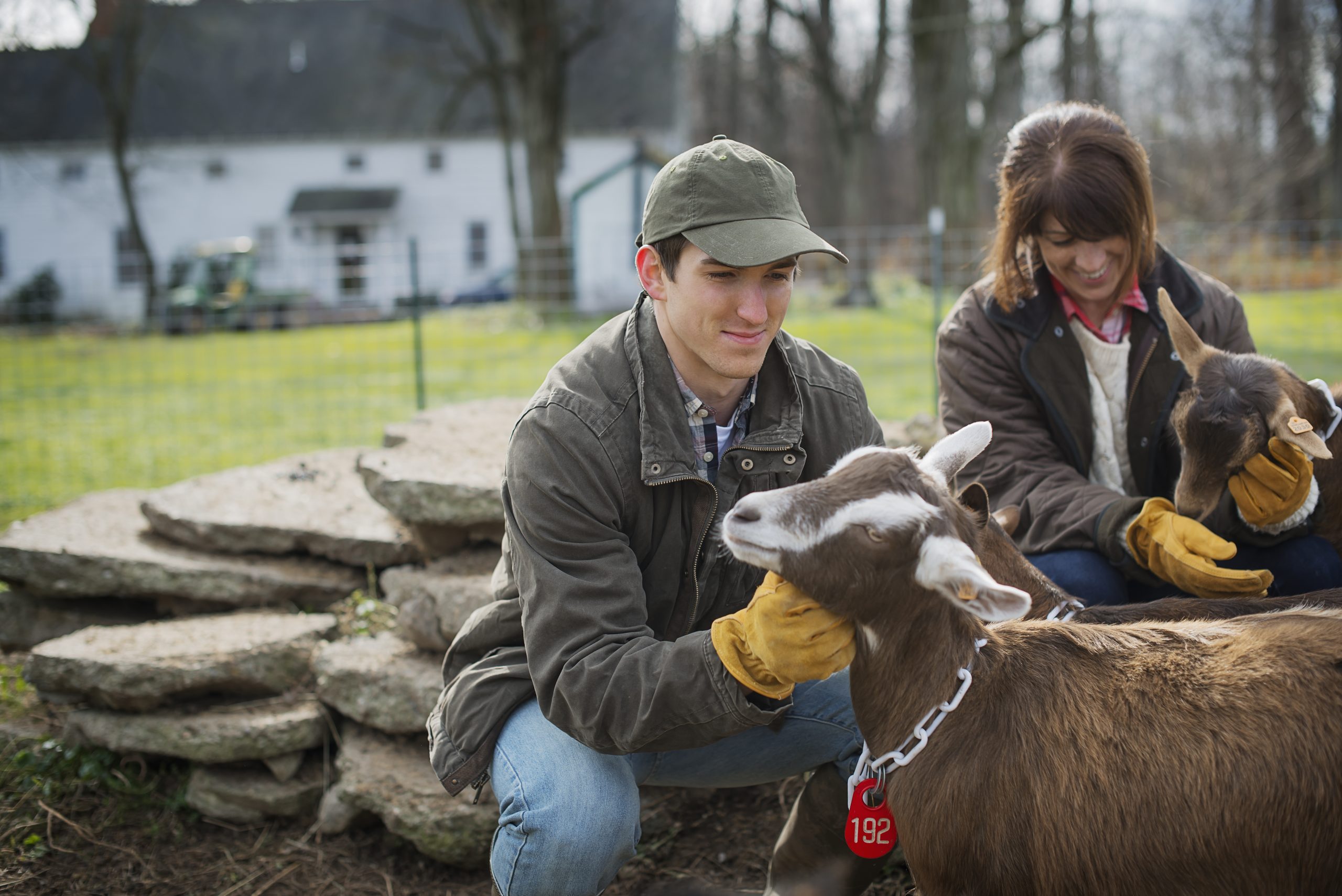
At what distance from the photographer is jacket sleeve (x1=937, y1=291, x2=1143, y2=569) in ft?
10.9

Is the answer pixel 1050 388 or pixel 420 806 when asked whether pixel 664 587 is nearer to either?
pixel 420 806

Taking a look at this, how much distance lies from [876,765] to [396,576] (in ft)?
8.18

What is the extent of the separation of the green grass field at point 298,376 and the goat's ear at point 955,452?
5722 mm

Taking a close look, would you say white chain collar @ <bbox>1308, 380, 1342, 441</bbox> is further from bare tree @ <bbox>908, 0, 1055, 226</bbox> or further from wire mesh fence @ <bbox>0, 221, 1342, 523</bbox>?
bare tree @ <bbox>908, 0, 1055, 226</bbox>

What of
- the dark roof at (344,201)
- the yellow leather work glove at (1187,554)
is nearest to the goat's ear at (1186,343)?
the yellow leather work glove at (1187,554)

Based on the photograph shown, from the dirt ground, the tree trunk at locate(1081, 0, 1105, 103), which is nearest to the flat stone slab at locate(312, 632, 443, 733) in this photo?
the dirt ground

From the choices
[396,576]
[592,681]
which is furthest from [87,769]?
[592,681]

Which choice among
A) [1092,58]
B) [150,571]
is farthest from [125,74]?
[150,571]

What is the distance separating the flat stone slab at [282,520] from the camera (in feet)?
15.2

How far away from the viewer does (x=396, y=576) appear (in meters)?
4.38

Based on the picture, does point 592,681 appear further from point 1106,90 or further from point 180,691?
point 1106,90

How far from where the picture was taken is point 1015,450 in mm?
3592

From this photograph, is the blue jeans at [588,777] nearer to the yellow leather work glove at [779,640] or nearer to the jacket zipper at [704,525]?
the jacket zipper at [704,525]

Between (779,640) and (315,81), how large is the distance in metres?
39.6
